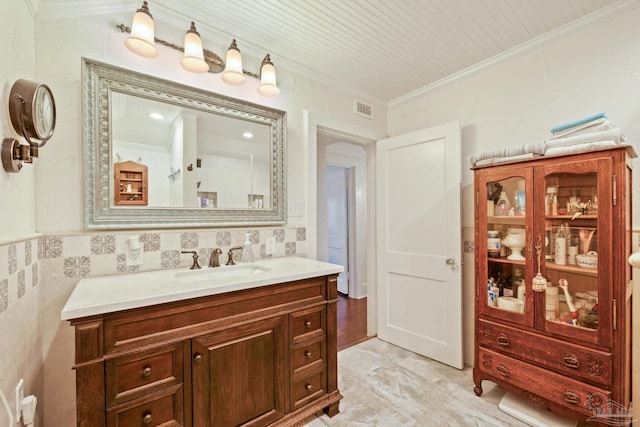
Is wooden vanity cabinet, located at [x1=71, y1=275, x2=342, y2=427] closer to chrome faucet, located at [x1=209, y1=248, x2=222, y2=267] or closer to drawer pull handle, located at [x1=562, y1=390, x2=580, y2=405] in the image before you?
chrome faucet, located at [x1=209, y1=248, x2=222, y2=267]

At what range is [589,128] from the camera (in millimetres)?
1564

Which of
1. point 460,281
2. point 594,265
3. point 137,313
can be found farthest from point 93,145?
point 594,265

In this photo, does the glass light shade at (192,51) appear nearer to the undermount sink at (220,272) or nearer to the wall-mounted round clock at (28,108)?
the wall-mounted round clock at (28,108)

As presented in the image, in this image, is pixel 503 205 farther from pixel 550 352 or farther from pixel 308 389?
pixel 308 389

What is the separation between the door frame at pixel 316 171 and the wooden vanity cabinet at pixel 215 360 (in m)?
0.75

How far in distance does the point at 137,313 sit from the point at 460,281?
2186mm

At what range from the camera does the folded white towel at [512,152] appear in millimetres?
1696

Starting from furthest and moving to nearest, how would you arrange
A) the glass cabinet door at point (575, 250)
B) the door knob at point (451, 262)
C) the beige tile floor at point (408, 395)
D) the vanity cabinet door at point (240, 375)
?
the door knob at point (451, 262), the beige tile floor at point (408, 395), the glass cabinet door at point (575, 250), the vanity cabinet door at point (240, 375)

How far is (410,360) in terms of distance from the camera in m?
2.45

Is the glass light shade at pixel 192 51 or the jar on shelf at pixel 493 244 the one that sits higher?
the glass light shade at pixel 192 51

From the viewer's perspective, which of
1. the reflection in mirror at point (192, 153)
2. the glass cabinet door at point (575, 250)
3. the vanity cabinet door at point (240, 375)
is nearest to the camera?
the vanity cabinet door at point (240, 375)

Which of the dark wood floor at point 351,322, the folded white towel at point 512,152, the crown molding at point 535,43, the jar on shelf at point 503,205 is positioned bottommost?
the dark wood floor at point 351,322

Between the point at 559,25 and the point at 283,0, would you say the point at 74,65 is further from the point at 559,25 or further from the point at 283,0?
the point at 559,25

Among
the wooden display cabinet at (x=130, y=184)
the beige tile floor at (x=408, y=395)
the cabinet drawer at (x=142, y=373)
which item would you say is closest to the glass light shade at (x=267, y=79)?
the wooden display cabinet at (x=130, y=184)
